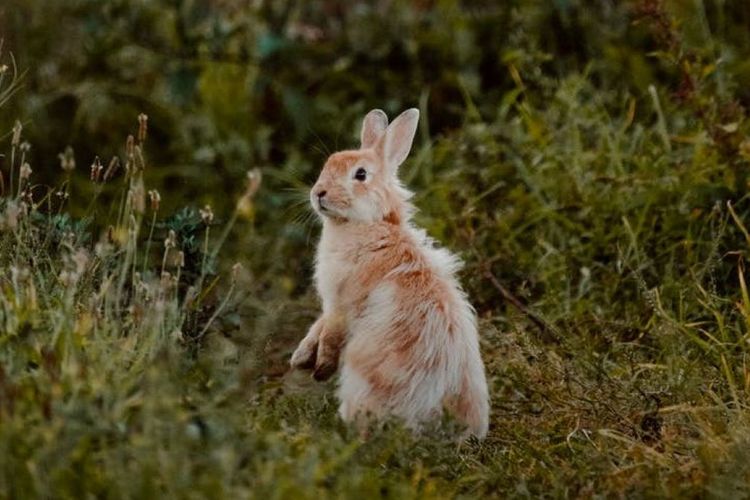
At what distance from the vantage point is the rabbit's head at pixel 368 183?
226 inches

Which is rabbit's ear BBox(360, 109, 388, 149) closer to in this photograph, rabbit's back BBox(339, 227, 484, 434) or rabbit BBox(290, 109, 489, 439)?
rabbit BBox(290, 109, 489, 439)

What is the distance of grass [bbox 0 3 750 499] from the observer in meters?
4.09

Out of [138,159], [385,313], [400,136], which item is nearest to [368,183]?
[400,136]

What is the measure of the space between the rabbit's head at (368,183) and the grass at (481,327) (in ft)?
1.27

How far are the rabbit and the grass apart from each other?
0.18 m

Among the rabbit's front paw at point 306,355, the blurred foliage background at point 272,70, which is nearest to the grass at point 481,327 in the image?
the rabbit's front paw at point 306,355

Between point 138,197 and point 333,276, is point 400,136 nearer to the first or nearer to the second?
point 333,276

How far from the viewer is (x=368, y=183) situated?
5824 mm

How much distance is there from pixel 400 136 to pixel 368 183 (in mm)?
367

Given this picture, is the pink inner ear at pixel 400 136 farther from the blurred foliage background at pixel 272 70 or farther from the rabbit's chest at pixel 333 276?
the blurred foliage background at pixel 272 70

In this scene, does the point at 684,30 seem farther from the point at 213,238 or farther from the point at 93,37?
the point at 93,37

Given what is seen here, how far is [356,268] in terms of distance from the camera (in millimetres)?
5602

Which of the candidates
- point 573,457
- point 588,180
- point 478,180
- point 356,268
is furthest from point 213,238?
point 573,457

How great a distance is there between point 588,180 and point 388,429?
2.74 metres
